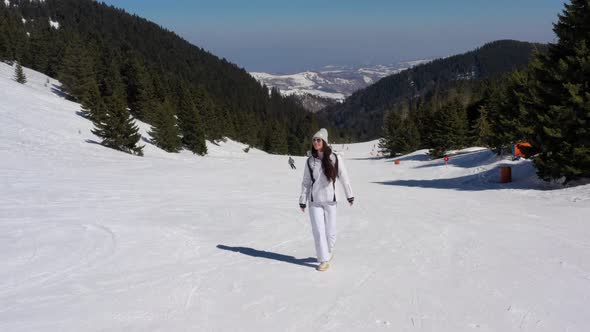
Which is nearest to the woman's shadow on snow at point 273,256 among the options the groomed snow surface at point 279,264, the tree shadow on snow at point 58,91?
the groomed snow surface at point 279,264

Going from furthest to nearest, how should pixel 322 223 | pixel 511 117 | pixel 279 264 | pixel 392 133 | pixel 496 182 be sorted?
Result: pixel 392 133
pixel 511 117
pixel 496 182
pixel 279 264
pixel 322 223

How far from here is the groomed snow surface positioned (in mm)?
4555

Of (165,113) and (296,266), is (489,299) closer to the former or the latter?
(296,266)

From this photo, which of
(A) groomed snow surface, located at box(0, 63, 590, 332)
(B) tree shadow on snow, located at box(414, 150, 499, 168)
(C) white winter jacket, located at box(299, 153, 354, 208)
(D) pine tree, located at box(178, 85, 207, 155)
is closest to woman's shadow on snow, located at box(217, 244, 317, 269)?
(A) groomed snow surface, located at box(0, 63, 590, 332)

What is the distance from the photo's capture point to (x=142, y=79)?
2694 inches

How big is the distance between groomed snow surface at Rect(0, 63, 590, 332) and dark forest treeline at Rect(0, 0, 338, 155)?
1140 inches

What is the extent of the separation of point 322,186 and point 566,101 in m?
14.1

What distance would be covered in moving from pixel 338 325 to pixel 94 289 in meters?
3.51

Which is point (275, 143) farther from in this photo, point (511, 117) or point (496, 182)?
point (496, 182)

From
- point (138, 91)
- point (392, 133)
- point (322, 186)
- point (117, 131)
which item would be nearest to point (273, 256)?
point (322, 186)

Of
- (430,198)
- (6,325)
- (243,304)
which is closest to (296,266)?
(243,304)

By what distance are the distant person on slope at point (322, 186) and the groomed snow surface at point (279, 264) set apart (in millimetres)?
543

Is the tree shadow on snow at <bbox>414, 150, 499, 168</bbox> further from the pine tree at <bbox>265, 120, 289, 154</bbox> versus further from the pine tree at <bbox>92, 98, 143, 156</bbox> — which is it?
the pine tree at <bbox>265, 120, 289, 154</bbox>

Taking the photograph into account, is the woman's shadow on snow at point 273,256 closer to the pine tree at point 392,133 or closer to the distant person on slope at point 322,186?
the distant person on slope at point 322,186
